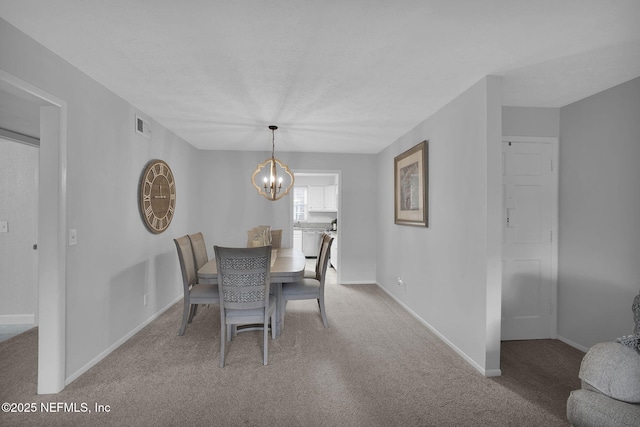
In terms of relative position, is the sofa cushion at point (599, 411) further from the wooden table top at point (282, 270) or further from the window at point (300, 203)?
the window at point (300, 203)

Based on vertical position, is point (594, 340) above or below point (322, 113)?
below

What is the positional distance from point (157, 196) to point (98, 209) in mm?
1022

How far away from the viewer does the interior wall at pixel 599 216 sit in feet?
8.17

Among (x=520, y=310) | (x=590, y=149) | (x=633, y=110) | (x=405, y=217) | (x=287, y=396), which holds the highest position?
(x=633, y=110)

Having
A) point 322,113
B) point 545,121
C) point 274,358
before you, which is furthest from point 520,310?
point 322,113

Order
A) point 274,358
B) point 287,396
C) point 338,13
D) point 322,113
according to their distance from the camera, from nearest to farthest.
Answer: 1. point 338,13
2. point 287,396
3. point 274,358
4. point 322,113

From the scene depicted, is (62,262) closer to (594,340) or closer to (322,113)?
(322,113)

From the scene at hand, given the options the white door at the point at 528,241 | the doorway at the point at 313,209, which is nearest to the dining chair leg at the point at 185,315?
the white door at the point at 528,241

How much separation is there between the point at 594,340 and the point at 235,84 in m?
3.84

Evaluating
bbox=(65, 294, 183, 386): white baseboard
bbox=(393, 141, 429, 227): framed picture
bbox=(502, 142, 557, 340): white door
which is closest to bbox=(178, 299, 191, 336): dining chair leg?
bbox=(65, 294, 183, 386): white baseboard

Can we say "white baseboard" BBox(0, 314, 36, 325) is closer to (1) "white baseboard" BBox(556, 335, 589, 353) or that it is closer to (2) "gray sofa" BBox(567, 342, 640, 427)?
(2) "gray sofa" BBox(567, 342, 640, 427)

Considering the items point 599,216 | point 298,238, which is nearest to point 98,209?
point 599,216

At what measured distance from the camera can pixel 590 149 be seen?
111 inches

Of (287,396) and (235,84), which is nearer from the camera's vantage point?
(287,396)
